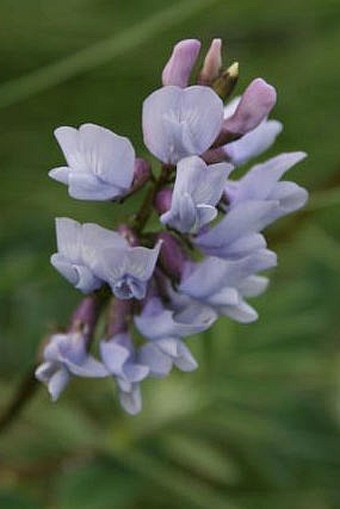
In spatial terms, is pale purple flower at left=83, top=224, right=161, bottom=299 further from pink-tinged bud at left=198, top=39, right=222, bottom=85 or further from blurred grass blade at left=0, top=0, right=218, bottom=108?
blurred grass blade at left=0, top=0, right=218, bottom=108

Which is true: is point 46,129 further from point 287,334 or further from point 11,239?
point 287,334

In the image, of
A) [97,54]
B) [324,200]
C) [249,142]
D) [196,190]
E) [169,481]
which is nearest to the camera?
[196,190]

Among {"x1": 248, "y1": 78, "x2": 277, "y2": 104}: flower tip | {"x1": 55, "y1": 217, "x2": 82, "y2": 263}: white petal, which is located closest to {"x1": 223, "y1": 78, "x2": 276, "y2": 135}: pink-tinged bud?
{"x1": 248, "y1": 78, "x2": 277, "y2": 104}: flower tip

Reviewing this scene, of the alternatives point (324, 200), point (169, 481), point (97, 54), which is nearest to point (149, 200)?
point (324, 200)

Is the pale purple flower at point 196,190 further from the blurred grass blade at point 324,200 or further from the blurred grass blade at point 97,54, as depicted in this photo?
the blurred grass blade at point 97,54

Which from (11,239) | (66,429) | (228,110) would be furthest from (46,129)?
(228,110)

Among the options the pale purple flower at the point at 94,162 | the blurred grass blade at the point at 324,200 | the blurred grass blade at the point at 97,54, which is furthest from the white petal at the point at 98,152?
the blurred grass blade at the point at 97,54

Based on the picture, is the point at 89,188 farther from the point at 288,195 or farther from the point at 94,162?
the point at 288,195
